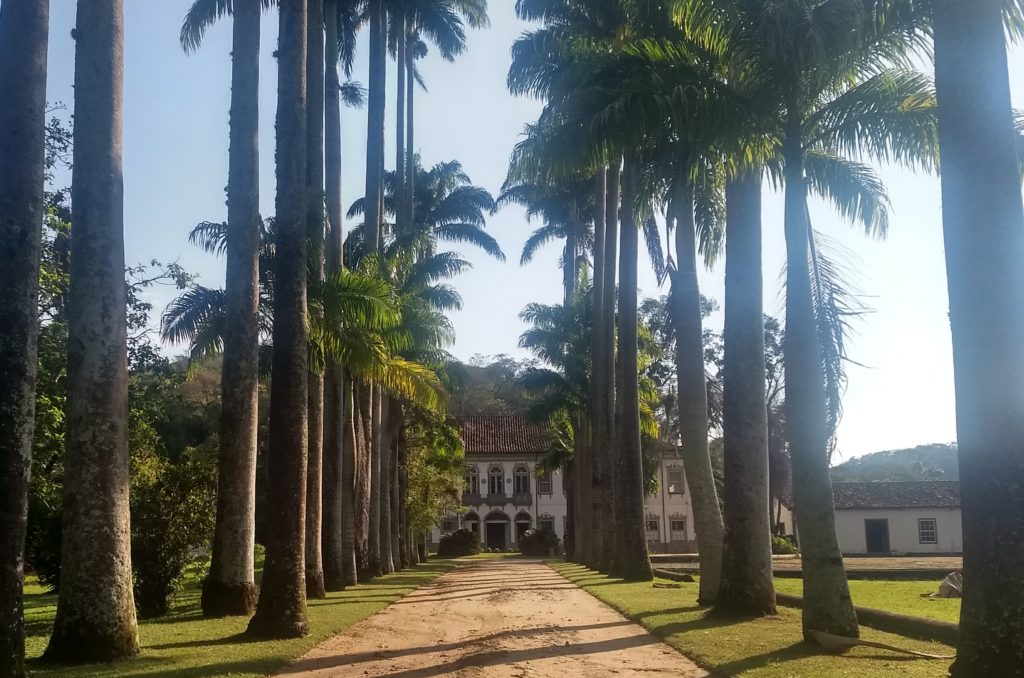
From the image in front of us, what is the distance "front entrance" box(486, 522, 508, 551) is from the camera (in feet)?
222

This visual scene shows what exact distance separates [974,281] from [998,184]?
790 mm

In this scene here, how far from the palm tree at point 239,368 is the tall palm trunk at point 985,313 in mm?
10612

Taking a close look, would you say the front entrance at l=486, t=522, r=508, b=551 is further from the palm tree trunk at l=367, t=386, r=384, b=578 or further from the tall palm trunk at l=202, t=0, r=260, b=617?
the tall palm trunk at l=202, t=0, r=260, b=617

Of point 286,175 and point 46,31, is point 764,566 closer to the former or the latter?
point 286,175

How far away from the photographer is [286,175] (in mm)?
14000

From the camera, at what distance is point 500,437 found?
6931 cm

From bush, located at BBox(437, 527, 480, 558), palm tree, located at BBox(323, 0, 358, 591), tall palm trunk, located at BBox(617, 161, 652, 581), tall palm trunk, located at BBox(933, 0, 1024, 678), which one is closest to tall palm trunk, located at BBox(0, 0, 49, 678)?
tall palm trunk, located at BBox(933, 0, 1024, 678)

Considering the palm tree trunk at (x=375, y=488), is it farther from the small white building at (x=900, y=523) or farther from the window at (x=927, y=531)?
the window at (x=927, y=531)

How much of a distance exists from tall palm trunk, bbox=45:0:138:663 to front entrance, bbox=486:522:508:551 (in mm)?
58942

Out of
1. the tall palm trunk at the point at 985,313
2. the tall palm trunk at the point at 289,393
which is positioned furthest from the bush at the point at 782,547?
the tall palm trunk at the point at 985,313

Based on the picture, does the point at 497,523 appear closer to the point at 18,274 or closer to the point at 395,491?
the point at 395,491

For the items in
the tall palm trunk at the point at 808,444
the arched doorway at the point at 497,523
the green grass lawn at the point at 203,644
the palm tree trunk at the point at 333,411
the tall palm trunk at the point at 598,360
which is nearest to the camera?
Answer: the green grass lawn at the point at 203,644

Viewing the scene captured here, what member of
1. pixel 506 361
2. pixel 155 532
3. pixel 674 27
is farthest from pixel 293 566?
pixel 506 361

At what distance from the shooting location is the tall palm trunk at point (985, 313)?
21.4 feet
